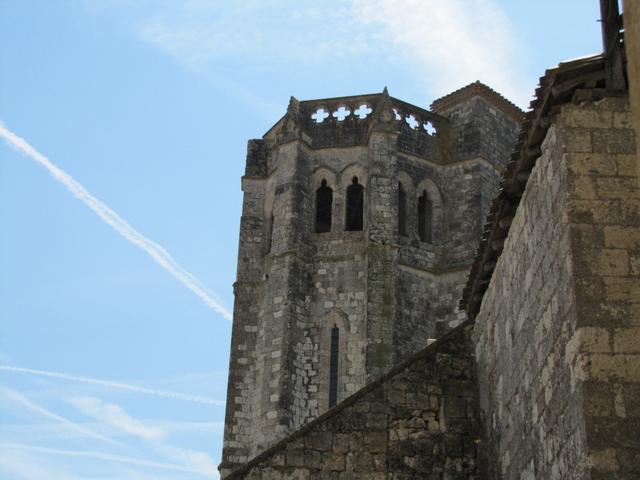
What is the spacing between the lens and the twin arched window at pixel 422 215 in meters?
25.7

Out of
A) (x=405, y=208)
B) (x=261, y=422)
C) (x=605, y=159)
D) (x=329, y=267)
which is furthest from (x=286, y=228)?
(x=605, y=159)

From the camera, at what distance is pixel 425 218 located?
26359 millimetres

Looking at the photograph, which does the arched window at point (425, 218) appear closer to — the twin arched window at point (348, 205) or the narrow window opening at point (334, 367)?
the twin arched window at point (348, 205)

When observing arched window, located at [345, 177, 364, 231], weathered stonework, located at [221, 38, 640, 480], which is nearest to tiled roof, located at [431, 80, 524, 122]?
arched window, located at [345, 177, 364, 231]

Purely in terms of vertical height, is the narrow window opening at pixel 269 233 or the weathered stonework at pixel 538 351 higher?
the narrow window opening at pixel 269 233

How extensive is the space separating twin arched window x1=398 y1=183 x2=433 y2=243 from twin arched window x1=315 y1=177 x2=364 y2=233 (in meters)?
0.94

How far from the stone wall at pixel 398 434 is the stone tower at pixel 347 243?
1286cm

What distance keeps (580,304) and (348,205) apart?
19.6 meters

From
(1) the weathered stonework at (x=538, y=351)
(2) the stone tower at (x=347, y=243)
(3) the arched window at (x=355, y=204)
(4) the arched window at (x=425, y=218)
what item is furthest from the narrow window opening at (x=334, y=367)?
(1) the weathered stonework at (x=538, y=351)

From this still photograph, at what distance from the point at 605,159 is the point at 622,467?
6.35ft

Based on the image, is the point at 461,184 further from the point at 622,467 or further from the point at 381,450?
the point at 622,467

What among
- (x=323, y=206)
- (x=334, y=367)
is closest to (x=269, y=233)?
(x=323, y=206)

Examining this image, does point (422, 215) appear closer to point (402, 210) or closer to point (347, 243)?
point (402, 210)

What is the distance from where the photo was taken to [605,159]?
681 centimetres
